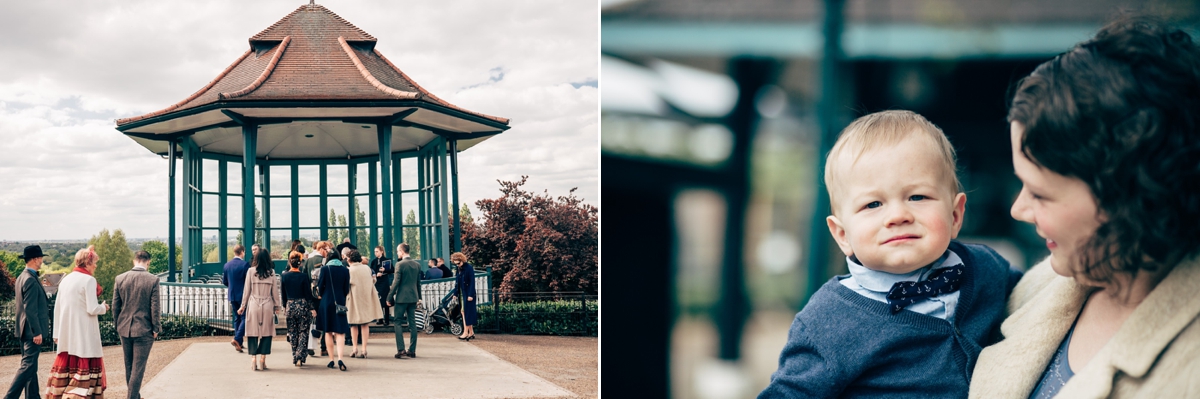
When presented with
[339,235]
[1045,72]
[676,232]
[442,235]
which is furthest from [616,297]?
[339,235]

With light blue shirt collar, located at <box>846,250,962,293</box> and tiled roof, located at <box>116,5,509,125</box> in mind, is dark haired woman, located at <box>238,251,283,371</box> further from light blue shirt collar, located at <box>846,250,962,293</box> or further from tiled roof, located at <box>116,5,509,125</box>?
light blue shirt collar, located at <box>846,250,962,293</box>

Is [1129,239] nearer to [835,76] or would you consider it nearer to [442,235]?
[835,76]

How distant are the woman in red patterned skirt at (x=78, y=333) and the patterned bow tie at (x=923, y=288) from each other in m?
6.44

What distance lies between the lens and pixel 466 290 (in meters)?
10.6

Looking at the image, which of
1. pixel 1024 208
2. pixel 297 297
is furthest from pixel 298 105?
pixel 1024 208

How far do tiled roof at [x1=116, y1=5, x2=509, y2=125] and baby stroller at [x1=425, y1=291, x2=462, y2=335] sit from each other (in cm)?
330

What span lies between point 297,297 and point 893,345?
804 cm

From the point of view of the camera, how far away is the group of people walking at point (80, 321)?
5.89 metres

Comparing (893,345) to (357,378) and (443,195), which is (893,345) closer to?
(357,378)

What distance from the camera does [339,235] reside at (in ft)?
56.6

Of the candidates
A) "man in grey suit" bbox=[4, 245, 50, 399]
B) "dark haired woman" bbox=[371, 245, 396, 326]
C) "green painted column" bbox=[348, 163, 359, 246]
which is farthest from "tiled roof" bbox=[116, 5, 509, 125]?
"man in grey suit" bbox=[4, 245, 50, 399]

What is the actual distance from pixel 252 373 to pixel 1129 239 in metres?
8.90

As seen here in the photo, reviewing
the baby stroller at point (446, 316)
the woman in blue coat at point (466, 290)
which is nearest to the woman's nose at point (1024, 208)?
the woman in blue coat at point (466, 290)

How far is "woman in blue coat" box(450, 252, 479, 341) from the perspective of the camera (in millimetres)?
10297
